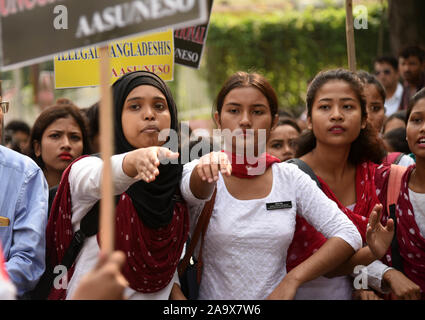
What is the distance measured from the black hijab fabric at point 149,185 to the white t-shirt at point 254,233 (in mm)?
88

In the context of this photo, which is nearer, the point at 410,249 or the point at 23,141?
the point at 410,249

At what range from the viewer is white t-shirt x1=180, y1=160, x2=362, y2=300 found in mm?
2797

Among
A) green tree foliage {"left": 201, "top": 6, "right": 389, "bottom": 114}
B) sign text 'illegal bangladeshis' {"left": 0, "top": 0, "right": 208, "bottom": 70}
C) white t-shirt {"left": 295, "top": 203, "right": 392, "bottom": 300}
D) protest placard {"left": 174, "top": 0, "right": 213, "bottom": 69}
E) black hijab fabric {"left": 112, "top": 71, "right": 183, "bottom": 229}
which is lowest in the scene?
white t-shirt {"left": 295, "top": 203, "right": 392, "bottom": 300}

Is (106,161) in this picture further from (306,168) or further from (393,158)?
(393,158)

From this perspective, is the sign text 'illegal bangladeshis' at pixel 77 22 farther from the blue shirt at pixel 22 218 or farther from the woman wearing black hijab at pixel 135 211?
the blue shirt at pixel 22 218

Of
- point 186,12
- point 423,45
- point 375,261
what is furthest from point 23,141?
point 423,45

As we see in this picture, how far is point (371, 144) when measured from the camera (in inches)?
138

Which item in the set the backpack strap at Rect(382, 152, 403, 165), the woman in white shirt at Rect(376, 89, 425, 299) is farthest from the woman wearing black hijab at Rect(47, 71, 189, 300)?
the backpack strap at Rect(382, 152, 403, 165)

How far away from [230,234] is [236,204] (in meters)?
0.15

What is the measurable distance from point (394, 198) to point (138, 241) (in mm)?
1407

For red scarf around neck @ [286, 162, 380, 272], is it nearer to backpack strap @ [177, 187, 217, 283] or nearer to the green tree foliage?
backpack strap @ [177, 187, 217, 283]

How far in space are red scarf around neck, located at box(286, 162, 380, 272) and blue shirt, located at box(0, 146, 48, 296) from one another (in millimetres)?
1210
